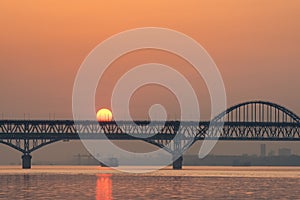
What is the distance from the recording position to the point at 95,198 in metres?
89.8

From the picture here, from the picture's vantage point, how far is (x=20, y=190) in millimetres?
104688

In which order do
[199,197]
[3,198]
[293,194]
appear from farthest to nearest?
1. [293,194]
2. [199,197]
3. [3,198]

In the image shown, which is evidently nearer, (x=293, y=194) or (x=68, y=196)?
(x=68, y=196)

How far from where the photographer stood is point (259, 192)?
347ft

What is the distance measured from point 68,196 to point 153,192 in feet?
47.6

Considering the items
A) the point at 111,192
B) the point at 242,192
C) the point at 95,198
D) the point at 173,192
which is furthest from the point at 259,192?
the point at 95,198

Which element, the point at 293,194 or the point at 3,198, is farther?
the point at 293,194

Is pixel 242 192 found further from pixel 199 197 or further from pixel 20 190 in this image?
pixel 20 190

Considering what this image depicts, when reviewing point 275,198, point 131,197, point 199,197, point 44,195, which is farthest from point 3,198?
point 275,198

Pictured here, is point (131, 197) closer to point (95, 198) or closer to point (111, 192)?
point (95, 198)

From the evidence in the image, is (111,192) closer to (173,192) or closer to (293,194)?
(173,192)

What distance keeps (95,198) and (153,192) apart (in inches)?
570

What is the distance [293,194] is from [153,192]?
15.3m

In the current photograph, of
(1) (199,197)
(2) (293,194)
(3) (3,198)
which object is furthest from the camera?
(2) (293,194)
